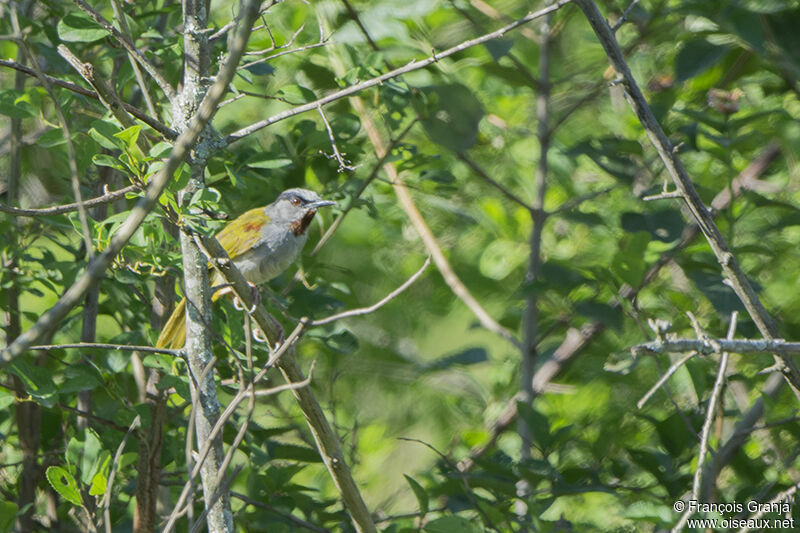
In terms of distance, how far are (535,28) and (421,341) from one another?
2.64 metres

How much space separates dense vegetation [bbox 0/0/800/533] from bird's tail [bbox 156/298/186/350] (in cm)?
6

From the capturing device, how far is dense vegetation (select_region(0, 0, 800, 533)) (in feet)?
8.64

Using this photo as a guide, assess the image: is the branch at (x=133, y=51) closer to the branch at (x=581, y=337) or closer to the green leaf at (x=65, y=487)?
the green leaf at (x=65, y=487)

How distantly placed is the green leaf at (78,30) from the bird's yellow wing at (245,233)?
1.95 m

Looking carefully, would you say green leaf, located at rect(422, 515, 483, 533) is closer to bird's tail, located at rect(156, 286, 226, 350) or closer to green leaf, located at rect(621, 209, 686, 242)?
bird's tail, located at rect(156, 286, 226, 350)

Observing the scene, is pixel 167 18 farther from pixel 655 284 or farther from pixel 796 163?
pixel 796 163

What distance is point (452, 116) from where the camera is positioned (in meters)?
3.90

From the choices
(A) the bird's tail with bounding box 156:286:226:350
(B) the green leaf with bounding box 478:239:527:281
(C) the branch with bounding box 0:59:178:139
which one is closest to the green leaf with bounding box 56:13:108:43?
(C) the branch with bounding box 0:59:178:139

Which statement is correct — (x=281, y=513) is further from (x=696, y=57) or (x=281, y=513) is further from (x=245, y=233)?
(x=696, y=57)

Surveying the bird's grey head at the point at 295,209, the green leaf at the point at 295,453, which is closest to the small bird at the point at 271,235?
the bird's grey head at the point at 295,209

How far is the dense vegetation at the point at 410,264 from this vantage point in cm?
263

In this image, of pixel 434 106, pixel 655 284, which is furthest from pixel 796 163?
pixel 434 106

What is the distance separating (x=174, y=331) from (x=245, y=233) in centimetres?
140

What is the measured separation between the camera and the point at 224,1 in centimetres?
481
